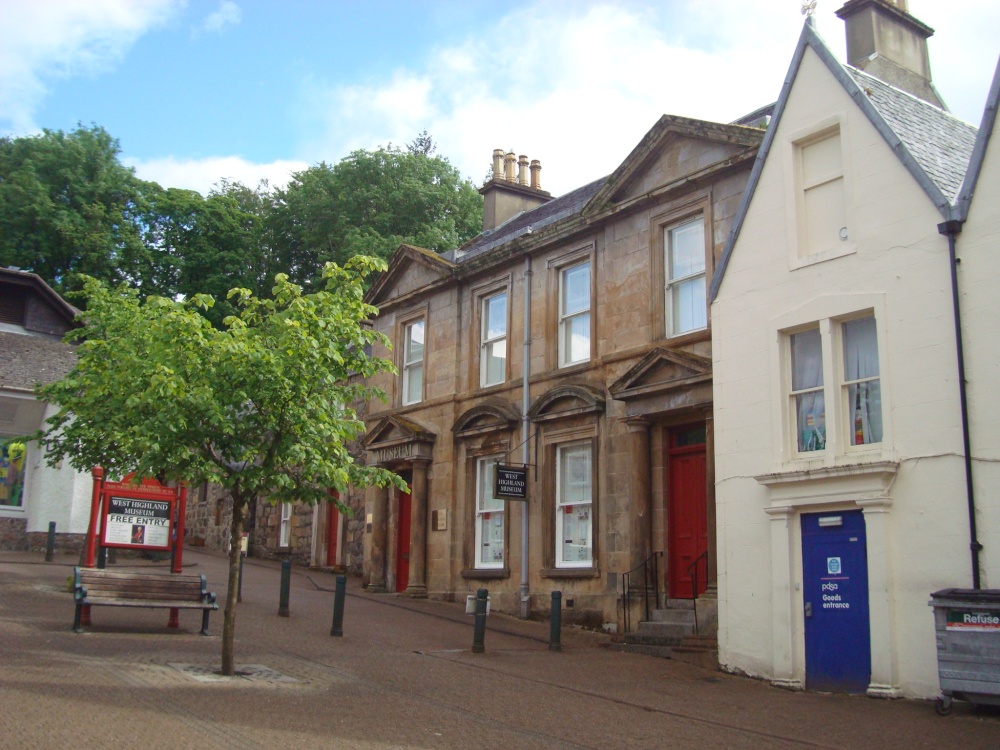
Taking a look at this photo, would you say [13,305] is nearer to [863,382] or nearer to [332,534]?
[332,534]

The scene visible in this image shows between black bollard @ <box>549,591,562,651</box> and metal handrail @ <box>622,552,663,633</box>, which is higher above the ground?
metal handrail @ <box>622,552,663,633</box>

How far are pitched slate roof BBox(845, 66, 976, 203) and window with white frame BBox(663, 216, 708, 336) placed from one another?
3764mm

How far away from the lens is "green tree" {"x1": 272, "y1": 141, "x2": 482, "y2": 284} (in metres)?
41.6

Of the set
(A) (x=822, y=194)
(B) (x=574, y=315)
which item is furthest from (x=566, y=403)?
(A) (x=822, y=194)

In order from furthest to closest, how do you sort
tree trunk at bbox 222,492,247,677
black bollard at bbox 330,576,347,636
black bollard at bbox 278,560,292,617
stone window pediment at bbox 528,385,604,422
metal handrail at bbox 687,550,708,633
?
1. stone window pediment at bbox 528,385,604,422
2. black bollard at bbox 278,560,292,617
3. metal handrail at bbox 687,550,708,633
4. black bollard at bbox 330,576,347,636
5. tree trunk at bbox 222,492,247,677

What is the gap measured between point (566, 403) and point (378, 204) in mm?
24460

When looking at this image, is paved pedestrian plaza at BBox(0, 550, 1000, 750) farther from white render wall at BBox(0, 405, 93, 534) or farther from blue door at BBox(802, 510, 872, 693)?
white render wall at BBox(0, 405, 93, 534)

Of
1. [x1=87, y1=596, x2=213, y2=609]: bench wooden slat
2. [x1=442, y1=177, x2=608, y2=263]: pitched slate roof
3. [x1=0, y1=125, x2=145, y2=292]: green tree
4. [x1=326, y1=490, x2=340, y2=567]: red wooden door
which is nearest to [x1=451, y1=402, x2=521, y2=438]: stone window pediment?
[x1=442, y1=177, x2=608, y2=263]: pitched slate roof

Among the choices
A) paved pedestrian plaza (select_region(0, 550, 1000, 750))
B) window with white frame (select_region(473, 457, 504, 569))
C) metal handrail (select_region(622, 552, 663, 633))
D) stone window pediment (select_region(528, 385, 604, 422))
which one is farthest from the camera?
window with white frame (select_region(473, 457, 504, 569))

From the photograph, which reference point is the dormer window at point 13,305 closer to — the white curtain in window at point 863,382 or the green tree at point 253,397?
the green tree at point 253,397

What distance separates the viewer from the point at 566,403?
1936 centimetres

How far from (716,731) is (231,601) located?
5492 mm

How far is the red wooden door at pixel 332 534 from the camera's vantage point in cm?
2825

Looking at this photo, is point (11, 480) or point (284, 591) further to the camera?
point (11, 480)
